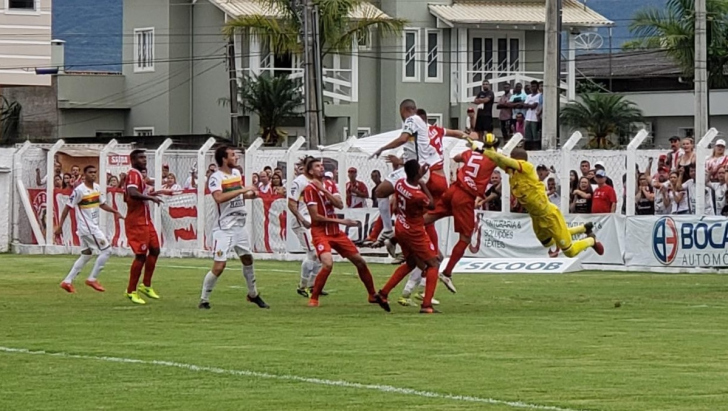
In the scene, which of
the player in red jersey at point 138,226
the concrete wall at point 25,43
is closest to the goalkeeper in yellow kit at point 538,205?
the player in red jersey at point 138,226

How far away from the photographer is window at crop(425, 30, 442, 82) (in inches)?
2443

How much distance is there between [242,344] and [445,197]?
6278 mm

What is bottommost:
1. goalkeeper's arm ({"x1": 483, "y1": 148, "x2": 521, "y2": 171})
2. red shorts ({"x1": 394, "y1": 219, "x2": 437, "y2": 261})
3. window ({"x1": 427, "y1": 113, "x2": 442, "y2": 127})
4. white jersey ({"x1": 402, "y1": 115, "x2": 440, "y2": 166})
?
red shorts ({"x1": 394, "y1": 219, "x2": 437, "y2": 261})

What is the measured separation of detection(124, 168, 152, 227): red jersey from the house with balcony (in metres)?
37.5

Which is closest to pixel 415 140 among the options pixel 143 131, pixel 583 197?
pixel 583 197

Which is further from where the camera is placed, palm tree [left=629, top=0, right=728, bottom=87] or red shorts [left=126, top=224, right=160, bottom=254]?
palm tree [left=629, top=0, right=728, bottom=87]

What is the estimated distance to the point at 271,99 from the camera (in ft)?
183

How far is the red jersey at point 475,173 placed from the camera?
2098 centimetres

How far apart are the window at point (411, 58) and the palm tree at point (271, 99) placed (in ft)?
21.1

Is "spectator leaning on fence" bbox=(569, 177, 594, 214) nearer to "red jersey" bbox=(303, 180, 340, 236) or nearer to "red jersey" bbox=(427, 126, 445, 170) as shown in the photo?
"red jersey" bbox=(427, 126, 445, 170)

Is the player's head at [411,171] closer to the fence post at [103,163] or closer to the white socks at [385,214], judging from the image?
the white socks at [385,214]

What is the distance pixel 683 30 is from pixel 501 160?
38.5 metres

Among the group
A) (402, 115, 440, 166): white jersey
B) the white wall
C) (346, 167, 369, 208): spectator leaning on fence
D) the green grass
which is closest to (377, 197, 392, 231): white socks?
the green grass

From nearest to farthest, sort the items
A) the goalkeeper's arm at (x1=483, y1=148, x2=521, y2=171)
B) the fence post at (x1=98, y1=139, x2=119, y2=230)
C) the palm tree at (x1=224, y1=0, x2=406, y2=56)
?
the goalkeeper's arm at (x1=483, y1=148, x2=521, y2=171) → the fence post at (x1=98, y1=139, x2=119, y2=230) → the palm tree at (x1=224, y1=0, x2=406, y2=56)
